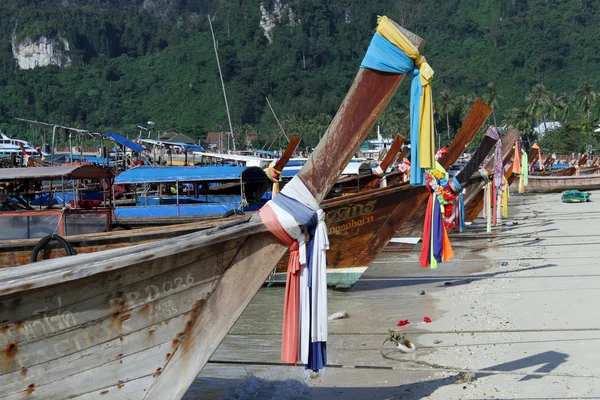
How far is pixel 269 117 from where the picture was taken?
105 meters

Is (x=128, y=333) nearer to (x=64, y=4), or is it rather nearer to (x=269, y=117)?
(x=269, y=117)

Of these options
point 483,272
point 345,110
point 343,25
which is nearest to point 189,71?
point 343,25

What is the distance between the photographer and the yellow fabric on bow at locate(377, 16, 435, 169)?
5.59m

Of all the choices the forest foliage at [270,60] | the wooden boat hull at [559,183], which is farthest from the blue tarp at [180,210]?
the forest foliage at [270,60]

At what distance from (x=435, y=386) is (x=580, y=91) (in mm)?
81453

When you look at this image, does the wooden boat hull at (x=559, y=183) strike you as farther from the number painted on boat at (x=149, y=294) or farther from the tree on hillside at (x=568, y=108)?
the tree on hillside at (x=568, y=108)

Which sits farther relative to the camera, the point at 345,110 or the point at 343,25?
the point at 343,25

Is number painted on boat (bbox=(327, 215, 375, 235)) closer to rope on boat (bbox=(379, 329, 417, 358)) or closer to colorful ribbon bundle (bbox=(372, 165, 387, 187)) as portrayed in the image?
rope on boat (bbox=(379, 329, 417, 358))

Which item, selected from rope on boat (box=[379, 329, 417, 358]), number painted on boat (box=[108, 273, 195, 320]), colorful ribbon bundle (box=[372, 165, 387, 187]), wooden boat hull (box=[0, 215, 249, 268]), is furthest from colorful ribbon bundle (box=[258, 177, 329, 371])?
colorful ribbon bundle (box=[372, 165, 387, 187])

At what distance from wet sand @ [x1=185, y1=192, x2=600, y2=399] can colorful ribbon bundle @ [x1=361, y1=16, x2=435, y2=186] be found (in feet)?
7.26

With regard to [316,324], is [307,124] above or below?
above

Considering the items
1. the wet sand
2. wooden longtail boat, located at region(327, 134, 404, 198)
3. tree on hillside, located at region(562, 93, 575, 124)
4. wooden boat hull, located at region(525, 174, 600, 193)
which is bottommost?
the wet sand

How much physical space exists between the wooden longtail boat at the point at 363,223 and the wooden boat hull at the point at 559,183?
28.9 metres

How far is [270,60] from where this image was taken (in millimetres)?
127312
